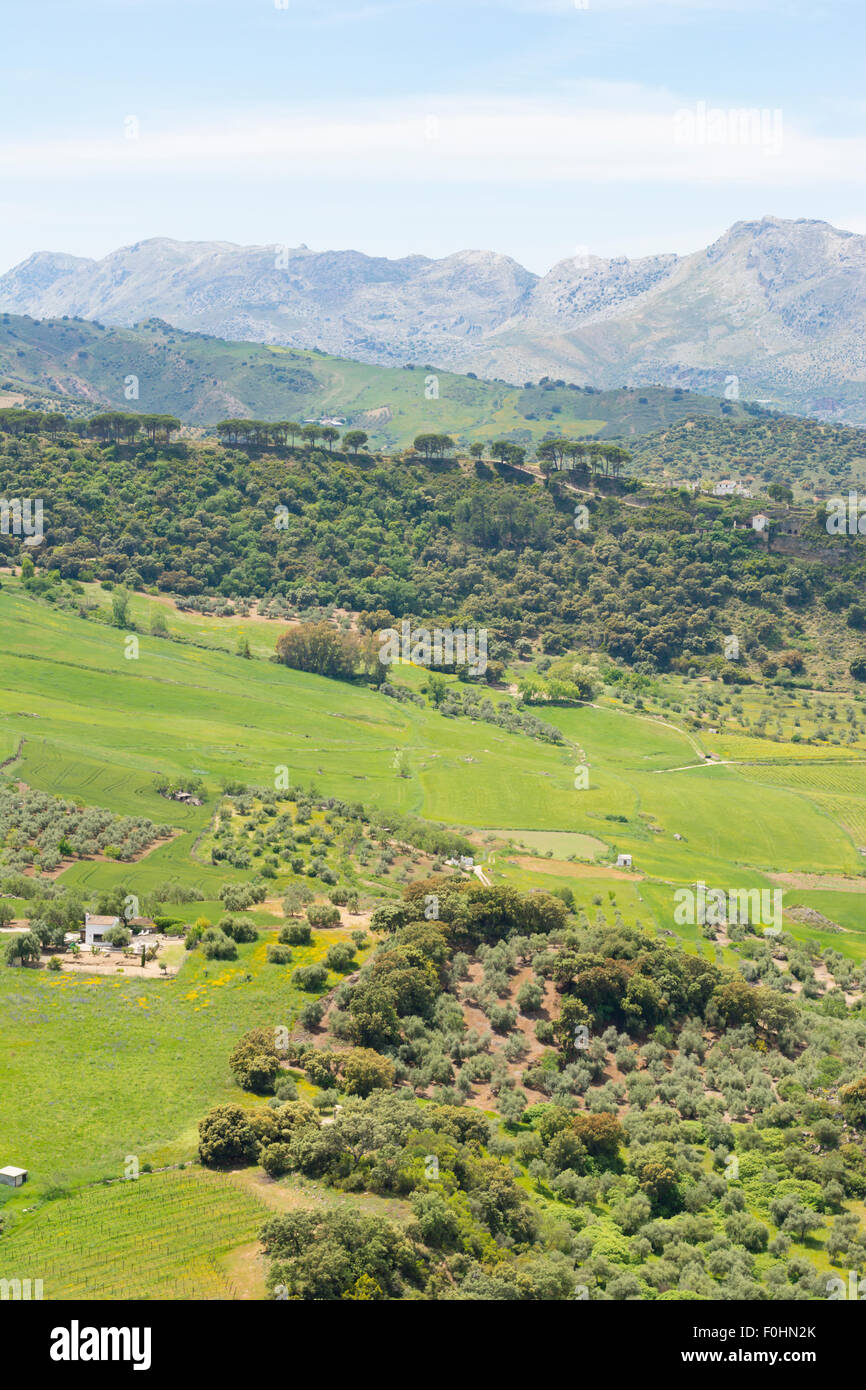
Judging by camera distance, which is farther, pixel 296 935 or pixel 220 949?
pixel 296 935

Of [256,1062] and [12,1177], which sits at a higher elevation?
[12,1177]

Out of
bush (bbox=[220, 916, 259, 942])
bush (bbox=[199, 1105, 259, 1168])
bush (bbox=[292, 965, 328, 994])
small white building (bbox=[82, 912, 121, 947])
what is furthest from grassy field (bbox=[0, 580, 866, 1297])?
small white building (bbox=[82, 912, 121, 947])

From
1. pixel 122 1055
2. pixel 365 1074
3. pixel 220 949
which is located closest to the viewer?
pixel 365 1074

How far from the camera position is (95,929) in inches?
2985

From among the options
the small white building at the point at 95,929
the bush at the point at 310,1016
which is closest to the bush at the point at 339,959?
the bush at the point at 310,1016

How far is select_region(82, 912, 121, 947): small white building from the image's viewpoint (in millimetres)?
75438

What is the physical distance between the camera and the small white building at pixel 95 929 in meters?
75.4

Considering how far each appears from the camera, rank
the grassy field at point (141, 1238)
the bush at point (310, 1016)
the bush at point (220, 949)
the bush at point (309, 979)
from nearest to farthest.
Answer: the grassy field at point (141, 1238), the bush at point (310, 1016), the bush at point (309, 979), the bush at point (220, 949)

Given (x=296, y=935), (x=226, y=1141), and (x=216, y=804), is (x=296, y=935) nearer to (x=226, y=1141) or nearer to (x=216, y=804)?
(x=226, y=1141)

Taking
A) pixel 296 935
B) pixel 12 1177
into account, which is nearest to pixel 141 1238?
pixel 12 1177

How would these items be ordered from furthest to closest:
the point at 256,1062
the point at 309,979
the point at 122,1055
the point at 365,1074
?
the point at 309,979, the point at 122,1055, the point at 256,1062, the point at 365,1074

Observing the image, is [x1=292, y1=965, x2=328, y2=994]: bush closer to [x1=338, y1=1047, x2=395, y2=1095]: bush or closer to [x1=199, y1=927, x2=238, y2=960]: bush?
[x1=199, y1=927, x2=238, y2=960]: bush

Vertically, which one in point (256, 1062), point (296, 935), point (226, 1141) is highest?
point (296, 935)

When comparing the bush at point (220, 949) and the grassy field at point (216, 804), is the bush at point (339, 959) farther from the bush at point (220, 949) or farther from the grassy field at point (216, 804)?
the bush at point (220, 949)
